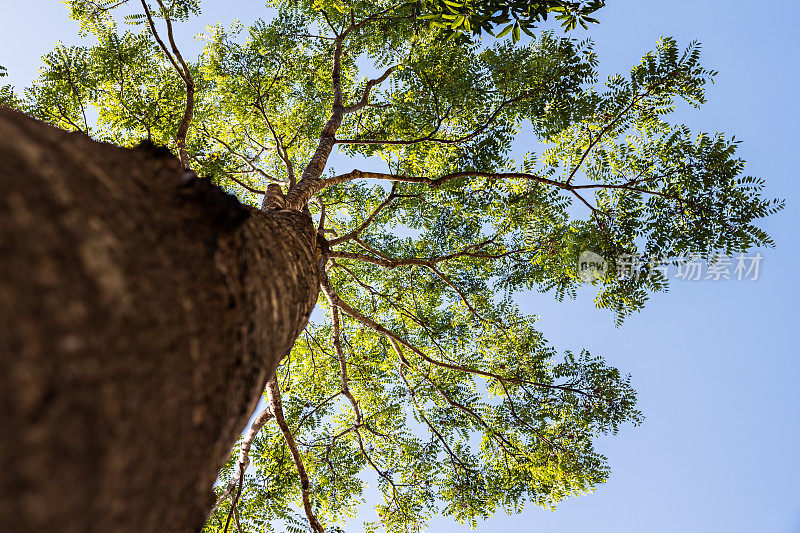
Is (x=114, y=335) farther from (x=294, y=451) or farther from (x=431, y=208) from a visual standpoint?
(x=431, y=208)

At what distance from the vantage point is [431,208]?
271 inches

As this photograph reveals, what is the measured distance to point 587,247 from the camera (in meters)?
4.73

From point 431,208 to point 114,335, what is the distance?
6.40 meters

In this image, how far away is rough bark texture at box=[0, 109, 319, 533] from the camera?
0.52m

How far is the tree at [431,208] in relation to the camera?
447cm

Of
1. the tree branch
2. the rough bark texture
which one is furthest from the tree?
the rough bark texture

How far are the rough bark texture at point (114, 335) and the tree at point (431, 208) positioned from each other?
60.9 inches

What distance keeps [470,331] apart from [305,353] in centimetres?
336

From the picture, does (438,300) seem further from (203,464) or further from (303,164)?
(203,464)

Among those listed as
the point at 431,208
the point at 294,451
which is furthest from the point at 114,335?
the point at 431,208

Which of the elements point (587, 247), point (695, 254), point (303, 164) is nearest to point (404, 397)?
point (587, 247)

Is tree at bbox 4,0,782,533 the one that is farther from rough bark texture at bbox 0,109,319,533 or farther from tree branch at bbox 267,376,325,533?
rough bark texture at bbox 0,109,319,533

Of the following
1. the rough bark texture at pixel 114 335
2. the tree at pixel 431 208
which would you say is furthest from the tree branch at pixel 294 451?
the rough bark texture at pixel 114 335

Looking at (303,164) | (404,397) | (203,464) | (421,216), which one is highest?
(303,164)
